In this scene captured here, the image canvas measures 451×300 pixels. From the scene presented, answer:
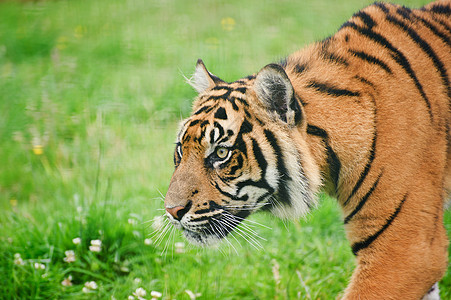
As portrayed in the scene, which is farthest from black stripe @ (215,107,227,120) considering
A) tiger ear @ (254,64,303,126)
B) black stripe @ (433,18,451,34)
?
black stripe @ (433,18,451,34)

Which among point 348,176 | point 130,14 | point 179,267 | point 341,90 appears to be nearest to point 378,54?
point 341,90

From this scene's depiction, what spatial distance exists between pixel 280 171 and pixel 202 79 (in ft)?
2.69

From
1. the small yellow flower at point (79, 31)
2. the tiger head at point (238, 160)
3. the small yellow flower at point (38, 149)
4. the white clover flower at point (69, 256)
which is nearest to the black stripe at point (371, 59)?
the tiger head at point (238, 160)

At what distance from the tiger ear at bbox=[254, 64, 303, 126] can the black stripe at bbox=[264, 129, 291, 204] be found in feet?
0.39

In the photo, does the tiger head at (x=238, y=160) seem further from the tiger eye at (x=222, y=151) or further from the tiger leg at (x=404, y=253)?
the tiger leg at (x=404, y=253)

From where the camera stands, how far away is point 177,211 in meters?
2.57

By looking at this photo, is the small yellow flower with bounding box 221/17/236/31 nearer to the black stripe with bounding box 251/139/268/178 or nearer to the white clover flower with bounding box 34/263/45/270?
the white clover flower with bounding box 34/263/45/270

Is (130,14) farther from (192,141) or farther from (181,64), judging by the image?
(192,141)

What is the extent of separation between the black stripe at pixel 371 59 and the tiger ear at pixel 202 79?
84 centimetres

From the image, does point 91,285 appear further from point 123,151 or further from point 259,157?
point 123,151

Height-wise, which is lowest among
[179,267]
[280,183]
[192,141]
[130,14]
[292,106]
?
[179,267]

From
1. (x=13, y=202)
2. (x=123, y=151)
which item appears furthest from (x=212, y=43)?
(x=13, y=202)

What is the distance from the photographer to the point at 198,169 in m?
2.60

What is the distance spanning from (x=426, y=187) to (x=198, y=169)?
120 cm
